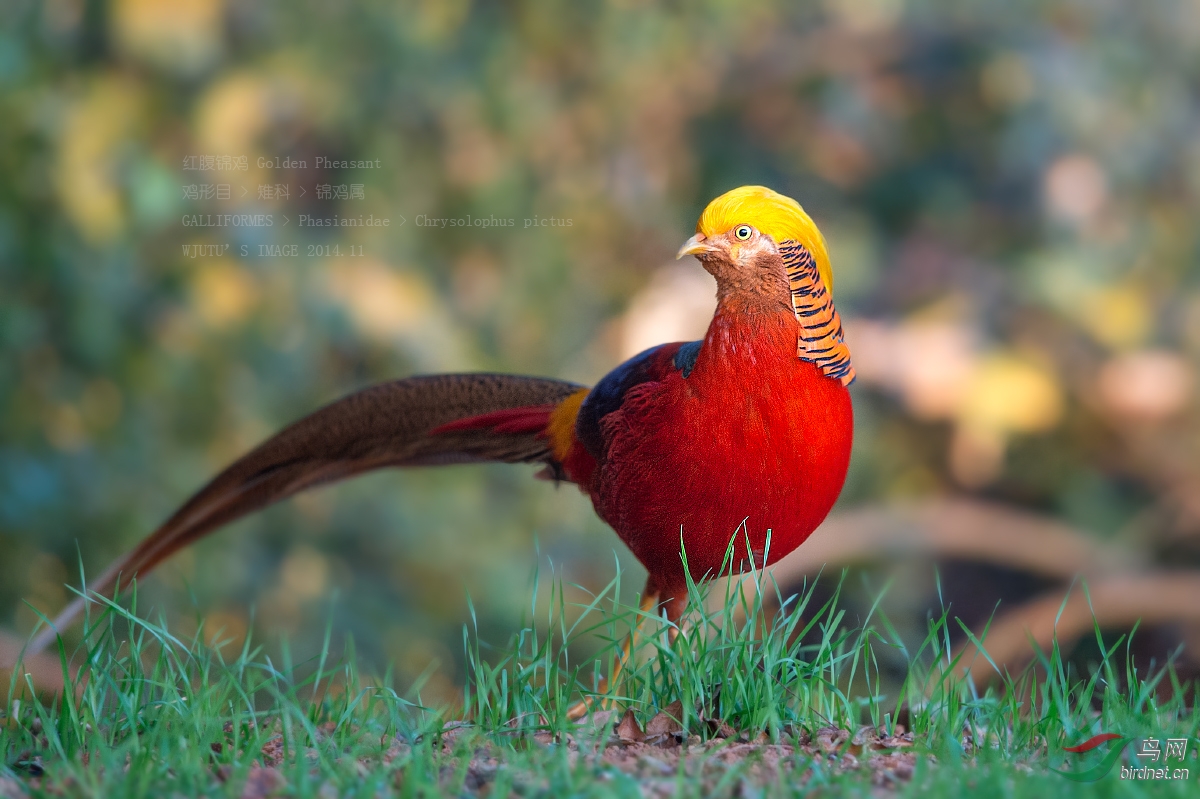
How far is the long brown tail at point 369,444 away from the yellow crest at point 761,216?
592 millimetres

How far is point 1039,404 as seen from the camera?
473 centimetres

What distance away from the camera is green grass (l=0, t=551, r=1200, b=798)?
1629 millimetres

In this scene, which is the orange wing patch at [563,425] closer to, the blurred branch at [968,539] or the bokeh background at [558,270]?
the bokeh background at [558,270]

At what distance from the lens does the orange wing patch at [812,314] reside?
1.93 meters

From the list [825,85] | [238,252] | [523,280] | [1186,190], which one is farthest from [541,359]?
[1186,190]

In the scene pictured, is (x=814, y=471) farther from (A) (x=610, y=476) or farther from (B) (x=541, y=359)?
(B) (x=541, y=359)

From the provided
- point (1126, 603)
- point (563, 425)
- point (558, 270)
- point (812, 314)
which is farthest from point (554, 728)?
point (1126, 603)

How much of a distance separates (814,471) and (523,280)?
10.2ft

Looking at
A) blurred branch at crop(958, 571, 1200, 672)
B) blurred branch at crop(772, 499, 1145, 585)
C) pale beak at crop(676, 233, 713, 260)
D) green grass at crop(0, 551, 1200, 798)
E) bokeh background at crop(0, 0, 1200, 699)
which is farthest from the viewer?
blurred branch at crop(772, 499, 1145, 585)

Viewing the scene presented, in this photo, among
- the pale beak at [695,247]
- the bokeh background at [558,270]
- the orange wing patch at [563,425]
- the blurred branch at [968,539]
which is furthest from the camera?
the blurred branch at [968,539]

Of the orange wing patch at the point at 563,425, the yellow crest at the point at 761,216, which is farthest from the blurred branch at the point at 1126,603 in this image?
the yellow crest at the point at 761,216

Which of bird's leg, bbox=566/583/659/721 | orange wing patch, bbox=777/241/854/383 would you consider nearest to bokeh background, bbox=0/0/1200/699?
bird's leg, bbox=566/583/659/721

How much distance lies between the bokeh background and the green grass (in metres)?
1.72

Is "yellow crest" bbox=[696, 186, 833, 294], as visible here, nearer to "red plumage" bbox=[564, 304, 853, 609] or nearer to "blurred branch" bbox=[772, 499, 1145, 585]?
"red plumage" bbox=[564, 304, 853, 609]
